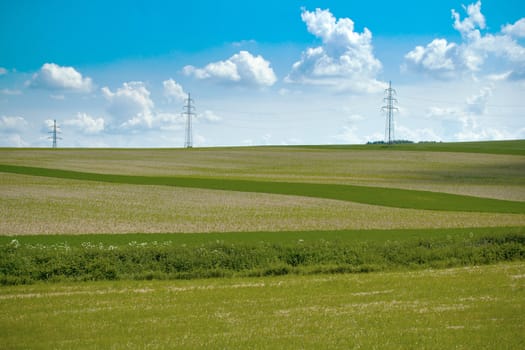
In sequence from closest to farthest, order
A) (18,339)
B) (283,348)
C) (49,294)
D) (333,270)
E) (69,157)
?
(283,348) → (18,339) → (49,294) → (333,270) → (69,157)

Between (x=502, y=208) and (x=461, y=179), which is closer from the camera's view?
(x=502, y=208)

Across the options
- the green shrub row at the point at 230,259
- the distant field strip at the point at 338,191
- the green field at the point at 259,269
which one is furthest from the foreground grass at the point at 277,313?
the distant field strip at the point at 338,191

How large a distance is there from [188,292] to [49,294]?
411cm

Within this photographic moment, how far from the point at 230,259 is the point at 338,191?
106ft

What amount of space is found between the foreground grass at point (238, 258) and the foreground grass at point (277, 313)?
133 cm

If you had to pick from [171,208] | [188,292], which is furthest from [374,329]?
[171,208]

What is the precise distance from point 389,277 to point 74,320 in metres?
10.3

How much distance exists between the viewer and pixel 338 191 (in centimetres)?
5312

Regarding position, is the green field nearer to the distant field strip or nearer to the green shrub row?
the green shrub row

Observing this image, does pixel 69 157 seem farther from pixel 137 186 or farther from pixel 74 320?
pixel 74 320

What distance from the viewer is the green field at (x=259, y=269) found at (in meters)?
12.8

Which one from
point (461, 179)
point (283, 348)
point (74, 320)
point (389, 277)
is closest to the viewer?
point (283, 348)

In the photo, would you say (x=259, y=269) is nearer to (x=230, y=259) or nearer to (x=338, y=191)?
(x=230, y=259)

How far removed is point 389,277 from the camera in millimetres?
19578
